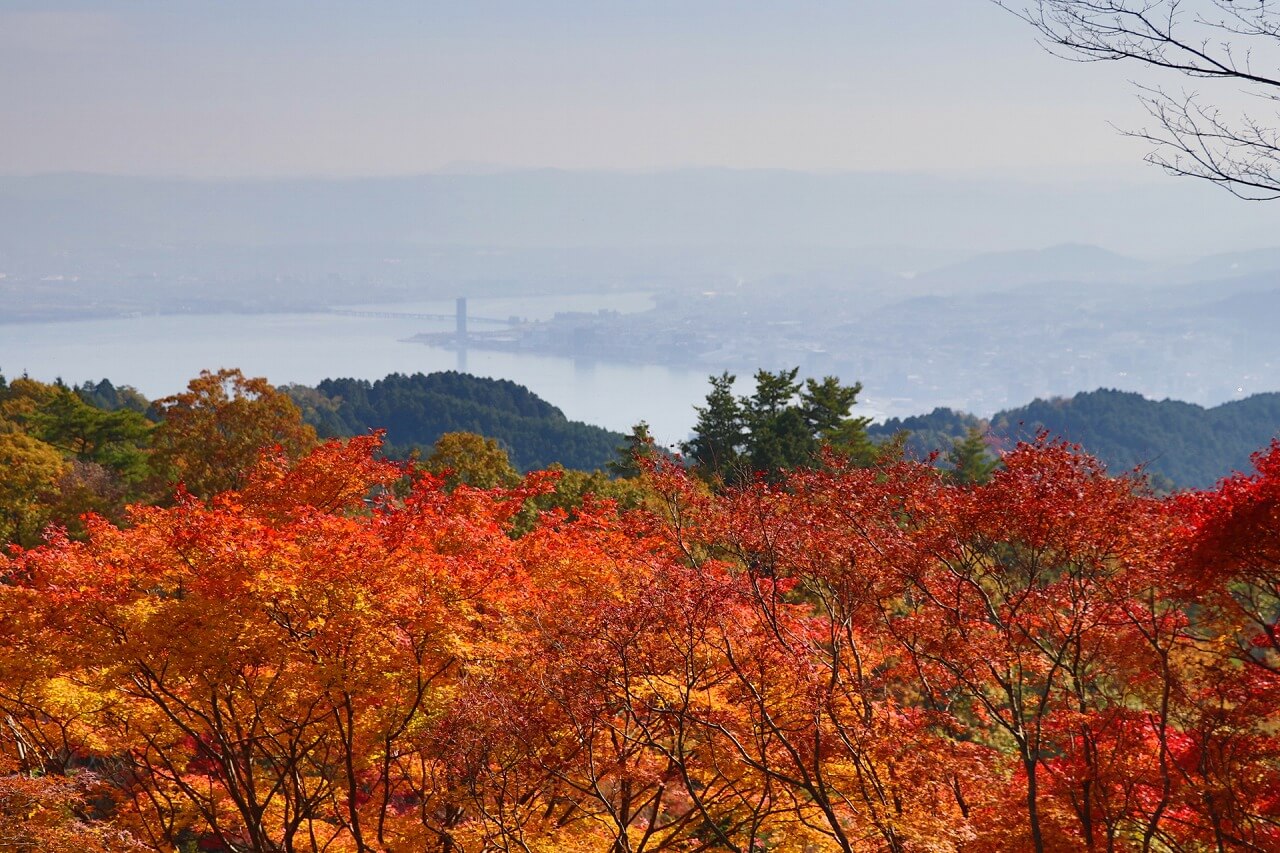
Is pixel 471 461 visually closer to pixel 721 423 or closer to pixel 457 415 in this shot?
pixel 721 423

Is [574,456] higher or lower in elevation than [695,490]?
lower

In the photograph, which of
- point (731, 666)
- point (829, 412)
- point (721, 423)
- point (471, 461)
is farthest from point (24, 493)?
point (829, 412)

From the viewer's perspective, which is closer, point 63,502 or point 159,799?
point 159,799

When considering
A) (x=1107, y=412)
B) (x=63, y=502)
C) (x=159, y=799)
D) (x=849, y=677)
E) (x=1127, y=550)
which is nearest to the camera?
(x=1127, y=550)

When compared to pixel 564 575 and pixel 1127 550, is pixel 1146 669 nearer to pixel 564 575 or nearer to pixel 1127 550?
pixel 1127 550

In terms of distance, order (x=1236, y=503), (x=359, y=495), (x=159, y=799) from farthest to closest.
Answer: (x=359, y=495)
(x=159, y=799)
(x=1236, y=503)

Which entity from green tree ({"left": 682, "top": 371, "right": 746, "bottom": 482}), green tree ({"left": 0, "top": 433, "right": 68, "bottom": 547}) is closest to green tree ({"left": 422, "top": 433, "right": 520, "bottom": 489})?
green tree ({"left": 682, "top": 371, "right": 746, "bottom": 482})

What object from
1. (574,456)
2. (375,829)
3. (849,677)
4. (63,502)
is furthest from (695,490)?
(574,456)
